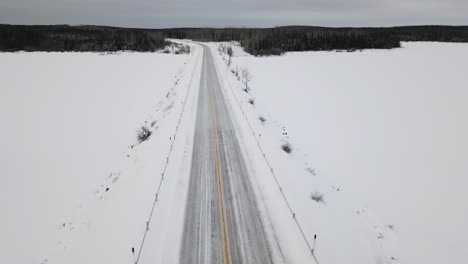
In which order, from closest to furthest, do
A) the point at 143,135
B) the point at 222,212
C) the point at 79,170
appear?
the point at 222,212
the point at 79,170
the point at 143,135

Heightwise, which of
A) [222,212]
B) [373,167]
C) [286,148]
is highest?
[286,148]

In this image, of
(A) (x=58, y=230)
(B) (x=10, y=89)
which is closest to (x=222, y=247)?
(A) (x=58, y=230)

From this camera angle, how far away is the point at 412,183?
18047mm

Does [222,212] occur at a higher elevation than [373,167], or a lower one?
lower

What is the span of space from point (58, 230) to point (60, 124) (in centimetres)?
1898

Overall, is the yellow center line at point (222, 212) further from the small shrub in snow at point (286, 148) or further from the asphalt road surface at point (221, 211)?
the small shrub in snow at point (286, 148)

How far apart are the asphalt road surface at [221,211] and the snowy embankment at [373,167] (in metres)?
1.62

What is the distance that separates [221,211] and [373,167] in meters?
12.7

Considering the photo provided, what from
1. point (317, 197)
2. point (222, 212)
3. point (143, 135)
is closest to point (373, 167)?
point (317, 197)

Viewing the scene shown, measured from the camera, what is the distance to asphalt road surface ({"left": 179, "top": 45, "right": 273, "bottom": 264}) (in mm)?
11352

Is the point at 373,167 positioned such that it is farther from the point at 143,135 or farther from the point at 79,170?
the point at 79,170

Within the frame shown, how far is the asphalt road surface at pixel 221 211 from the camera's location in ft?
37.2

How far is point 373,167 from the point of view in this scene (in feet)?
65.9

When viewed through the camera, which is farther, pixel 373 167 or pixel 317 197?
pixel 373 167
